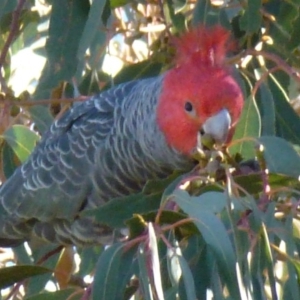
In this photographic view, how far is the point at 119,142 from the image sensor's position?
192cm

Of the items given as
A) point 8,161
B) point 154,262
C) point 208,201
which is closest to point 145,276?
point 154,262

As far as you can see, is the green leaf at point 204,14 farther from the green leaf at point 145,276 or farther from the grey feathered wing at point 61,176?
the green leaf at point 145,276

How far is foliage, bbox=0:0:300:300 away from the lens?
1194mm

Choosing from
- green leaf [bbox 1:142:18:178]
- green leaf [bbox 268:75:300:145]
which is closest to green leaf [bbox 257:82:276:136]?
green leaf [bbox 268:75:300:145]

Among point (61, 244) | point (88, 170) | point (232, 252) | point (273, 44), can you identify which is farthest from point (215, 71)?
point (61, 244)

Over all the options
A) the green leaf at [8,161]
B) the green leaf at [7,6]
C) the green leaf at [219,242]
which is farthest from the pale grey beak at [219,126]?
the green leaf at [8,161]

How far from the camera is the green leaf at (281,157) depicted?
4.41ft

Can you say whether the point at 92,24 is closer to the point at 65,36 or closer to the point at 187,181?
the point at 65,36

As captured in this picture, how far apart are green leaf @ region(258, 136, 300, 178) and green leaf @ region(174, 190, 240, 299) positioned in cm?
23

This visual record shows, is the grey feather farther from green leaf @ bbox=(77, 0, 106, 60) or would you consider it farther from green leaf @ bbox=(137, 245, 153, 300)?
green leaf @ bbox=(137, 245, 153, 300)

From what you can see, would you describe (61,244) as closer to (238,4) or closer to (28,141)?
(28,141)

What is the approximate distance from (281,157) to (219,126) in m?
0.27

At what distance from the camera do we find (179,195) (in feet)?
3.96

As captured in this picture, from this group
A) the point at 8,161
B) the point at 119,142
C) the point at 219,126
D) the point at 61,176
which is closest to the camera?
the point at 219,126
